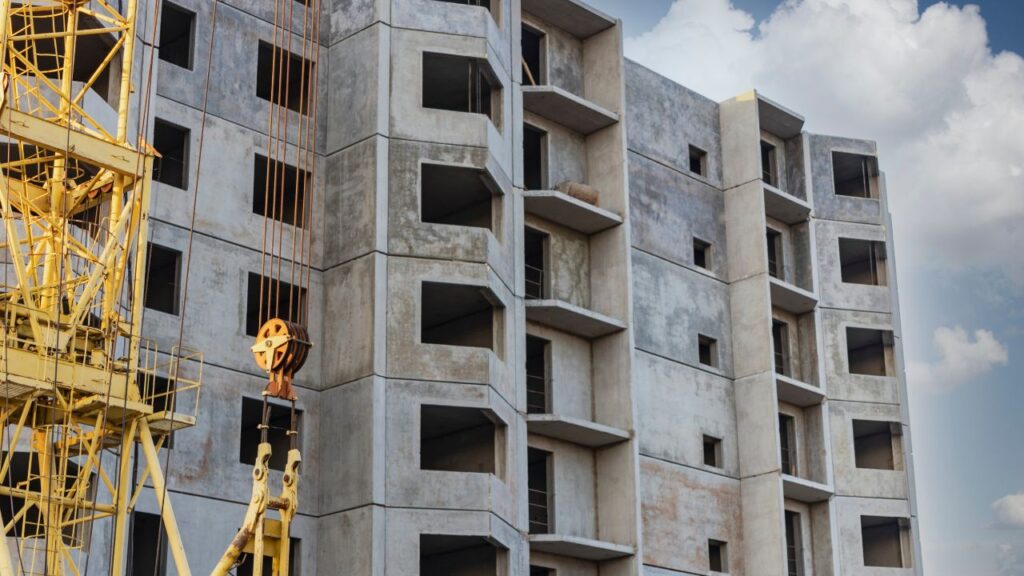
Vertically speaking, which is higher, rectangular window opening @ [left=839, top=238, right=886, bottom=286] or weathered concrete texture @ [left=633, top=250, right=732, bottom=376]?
rectangular window opening @ [left=839, top=238, right=886, bottom=286]

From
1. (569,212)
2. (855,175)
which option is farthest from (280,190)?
(855,175)

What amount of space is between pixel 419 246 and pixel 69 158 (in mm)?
11697

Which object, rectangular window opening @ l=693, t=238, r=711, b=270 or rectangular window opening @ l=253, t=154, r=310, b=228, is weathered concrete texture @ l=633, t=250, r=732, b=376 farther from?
rectangular window opening @ l=253, t=154, r=310, b=228

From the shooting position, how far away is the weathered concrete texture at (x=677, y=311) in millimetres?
50281

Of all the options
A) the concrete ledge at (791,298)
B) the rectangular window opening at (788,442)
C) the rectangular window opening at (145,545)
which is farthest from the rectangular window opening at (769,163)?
the rectangular window opening at (145,545)

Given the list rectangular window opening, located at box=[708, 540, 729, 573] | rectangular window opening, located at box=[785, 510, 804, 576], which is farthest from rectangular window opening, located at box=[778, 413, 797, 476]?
rectangular window opening, located at box=[708, 540, 729, 573]

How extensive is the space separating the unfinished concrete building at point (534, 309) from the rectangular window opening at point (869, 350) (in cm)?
10

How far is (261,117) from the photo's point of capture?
4344 cm

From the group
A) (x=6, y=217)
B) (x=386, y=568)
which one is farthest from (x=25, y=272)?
(x=386, y=568)

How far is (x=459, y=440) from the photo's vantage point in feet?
144

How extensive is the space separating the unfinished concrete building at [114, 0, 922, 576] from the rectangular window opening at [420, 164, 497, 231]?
0.35 feet

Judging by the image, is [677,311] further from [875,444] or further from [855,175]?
[855,175]

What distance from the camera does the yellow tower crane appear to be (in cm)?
3005

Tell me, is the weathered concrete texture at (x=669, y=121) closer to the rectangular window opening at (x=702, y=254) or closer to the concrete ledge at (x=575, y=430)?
the rectangular window opening at (x=702, y=254)
